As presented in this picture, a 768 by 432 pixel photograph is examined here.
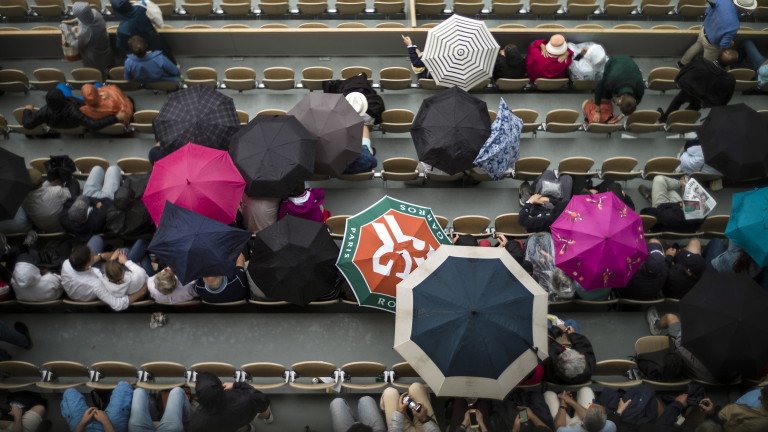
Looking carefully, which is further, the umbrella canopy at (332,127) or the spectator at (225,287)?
the umbrella canopy at (332,127)

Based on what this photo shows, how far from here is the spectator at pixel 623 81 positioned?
819 cm

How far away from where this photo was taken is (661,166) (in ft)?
27.2

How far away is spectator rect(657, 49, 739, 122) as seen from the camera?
27.3 ft

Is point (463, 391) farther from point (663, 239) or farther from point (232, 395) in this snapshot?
point (663, 239)

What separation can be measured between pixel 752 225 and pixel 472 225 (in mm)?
3208

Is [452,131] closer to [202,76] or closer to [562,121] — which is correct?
[562,121]

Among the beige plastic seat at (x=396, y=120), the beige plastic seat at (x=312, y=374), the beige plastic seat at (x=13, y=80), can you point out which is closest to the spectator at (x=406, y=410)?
the beige plastic seat at (x=312, y=374)

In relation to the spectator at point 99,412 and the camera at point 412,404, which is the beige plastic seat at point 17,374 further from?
the camera at point 412,404

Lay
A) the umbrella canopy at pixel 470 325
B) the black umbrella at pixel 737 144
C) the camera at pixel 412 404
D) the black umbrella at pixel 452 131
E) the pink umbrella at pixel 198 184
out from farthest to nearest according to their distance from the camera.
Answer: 1. the black umbrella at pixel 737 144
2. the black umbrella at pixel 452 131
3. the pink umbrella at pixel 198 184
4. the camera at pixel 412 404
5. the umbrella canopy at pixel 470 325

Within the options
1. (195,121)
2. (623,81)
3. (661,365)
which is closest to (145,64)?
(195,121)

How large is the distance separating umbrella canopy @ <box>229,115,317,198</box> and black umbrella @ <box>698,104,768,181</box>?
17.1 feet

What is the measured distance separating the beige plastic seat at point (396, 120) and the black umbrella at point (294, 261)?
2.61 metres

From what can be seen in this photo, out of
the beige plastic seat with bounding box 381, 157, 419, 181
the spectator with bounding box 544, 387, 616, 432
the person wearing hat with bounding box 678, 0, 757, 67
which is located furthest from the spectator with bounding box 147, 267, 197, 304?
the person wearing hat with bounding box 678, 0, 757, 67

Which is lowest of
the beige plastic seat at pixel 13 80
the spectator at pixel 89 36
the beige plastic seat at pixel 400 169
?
the beige plastic seat at pixel 400 169
